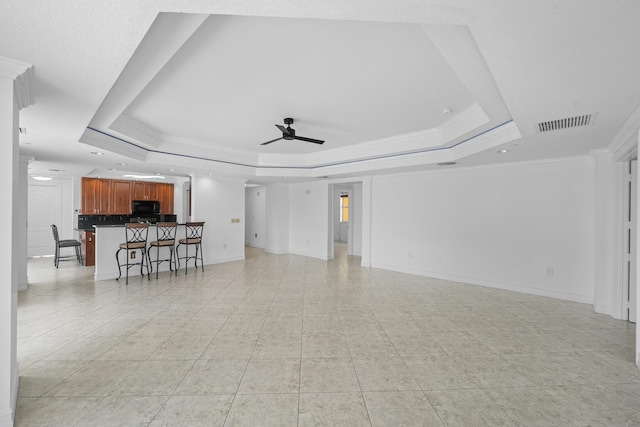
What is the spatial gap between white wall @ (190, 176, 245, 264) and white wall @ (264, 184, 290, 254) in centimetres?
131

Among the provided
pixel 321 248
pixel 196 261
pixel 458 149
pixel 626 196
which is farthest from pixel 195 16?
pixel 321 248

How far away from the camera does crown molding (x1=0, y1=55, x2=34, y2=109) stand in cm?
173

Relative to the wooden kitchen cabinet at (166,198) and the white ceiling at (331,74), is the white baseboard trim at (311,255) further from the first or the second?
the wooden kitchen cabinet at (166,198)

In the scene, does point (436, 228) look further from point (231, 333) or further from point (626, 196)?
point (231, 333)

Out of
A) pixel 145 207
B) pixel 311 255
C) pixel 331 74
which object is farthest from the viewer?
pixel 145 207

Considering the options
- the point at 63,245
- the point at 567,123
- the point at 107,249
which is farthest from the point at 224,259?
the point at 567,123

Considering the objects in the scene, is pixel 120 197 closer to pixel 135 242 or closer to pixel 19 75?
pixel 135 242

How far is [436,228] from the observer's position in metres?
5.96

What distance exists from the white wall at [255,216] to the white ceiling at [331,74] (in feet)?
15.3

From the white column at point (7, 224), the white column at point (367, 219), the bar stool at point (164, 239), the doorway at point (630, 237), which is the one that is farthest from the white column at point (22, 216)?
the doorway at point (630, 237)

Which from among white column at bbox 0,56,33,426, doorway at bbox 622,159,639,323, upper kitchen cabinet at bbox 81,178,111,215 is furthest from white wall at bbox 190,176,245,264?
doorway at bbox 622,159,639,323

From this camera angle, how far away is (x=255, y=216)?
10406 millimetres

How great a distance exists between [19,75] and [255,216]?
28.4ft

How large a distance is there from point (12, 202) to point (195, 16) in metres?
1.71
